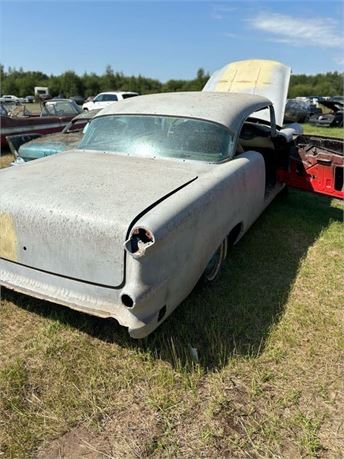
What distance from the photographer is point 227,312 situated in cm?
293

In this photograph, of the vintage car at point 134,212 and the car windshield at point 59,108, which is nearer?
the vintage car at point 134,212

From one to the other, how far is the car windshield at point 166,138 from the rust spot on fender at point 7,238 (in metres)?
1.36

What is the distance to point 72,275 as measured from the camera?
2332 mm

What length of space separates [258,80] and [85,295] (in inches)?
204

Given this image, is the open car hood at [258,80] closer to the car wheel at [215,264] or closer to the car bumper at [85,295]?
the car wheel at [215,264]

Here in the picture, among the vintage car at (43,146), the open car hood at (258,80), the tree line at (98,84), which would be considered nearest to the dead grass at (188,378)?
the vintage car at (43,146)

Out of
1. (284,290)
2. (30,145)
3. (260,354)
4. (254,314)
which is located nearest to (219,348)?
(260,354)

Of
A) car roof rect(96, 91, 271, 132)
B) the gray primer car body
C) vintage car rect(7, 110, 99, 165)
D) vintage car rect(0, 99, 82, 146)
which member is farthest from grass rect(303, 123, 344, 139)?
the gray primer car body

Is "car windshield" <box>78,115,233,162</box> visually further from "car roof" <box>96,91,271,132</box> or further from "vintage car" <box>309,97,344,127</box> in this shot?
"vintage car" <box>309,97,344,127</box>

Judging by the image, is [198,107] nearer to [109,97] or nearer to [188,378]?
[188,378]

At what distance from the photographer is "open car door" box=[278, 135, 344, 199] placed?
171 inches

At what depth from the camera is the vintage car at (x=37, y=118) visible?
9383 millimetres

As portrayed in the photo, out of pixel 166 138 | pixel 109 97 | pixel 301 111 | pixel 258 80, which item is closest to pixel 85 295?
pixel 166 138

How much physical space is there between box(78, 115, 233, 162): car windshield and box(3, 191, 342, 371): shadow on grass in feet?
3.53
